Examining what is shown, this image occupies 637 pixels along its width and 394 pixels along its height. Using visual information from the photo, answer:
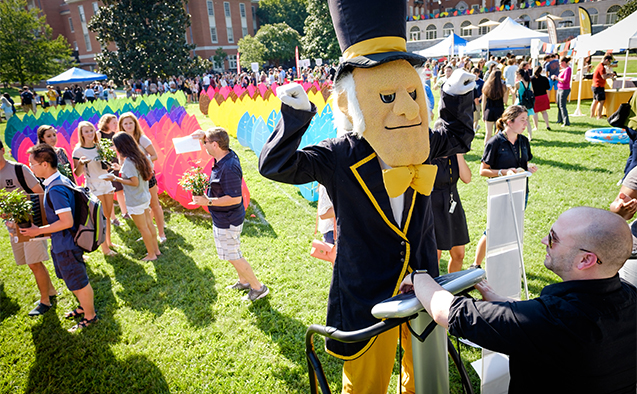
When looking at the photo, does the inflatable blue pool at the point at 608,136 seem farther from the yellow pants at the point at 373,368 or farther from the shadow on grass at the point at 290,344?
the yellow pants at the point at 373,368

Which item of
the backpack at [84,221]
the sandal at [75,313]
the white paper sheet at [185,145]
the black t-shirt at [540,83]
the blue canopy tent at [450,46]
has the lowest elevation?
the sandal at [75,313]

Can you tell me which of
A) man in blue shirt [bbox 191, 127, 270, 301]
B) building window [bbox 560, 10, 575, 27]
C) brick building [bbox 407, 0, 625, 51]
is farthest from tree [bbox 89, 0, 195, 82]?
building window [bbox 560, 10, 575, 27]

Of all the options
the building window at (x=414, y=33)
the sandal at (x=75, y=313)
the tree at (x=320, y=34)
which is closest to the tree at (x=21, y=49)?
the tree at (x=320, y=34)

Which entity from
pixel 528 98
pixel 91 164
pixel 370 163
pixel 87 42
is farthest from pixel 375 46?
pixel 87 42

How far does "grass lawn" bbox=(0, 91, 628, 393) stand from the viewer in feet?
11.1

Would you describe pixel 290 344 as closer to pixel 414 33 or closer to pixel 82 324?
pixel 82 324

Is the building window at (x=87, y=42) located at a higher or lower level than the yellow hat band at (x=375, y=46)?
higher

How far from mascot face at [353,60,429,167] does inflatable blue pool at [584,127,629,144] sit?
9.46 meters

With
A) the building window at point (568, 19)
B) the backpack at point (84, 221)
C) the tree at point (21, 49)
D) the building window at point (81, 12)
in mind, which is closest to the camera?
the backpack at point (84, 221)

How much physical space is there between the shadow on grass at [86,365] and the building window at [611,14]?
5828cm

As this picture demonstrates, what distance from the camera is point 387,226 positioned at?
6.94 ft

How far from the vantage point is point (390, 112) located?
2.03 m

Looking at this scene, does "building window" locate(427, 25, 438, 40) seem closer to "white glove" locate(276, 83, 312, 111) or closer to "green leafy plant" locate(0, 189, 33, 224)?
"green leafy plant" locate(0, 189, 33, 224)

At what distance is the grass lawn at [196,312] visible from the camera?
338 centimetres
